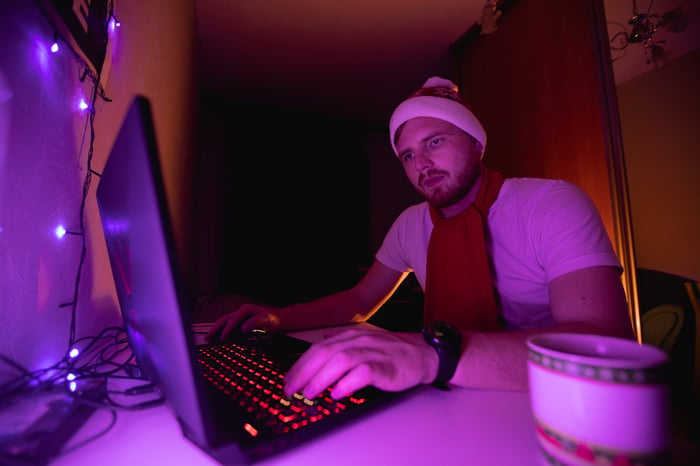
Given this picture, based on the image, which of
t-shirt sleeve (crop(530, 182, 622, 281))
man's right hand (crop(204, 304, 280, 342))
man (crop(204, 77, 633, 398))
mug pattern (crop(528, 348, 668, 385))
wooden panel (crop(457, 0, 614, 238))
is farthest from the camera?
wooden panel (crop(457, 0, 614, 238))

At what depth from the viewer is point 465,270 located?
1.07m

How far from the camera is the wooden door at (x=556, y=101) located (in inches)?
69.5

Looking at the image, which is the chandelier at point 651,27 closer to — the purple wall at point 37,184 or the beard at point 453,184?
the beard at point 453,184

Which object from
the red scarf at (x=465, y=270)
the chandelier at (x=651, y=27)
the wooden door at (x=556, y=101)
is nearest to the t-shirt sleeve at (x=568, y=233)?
the red scarf at (x=465, y=270)

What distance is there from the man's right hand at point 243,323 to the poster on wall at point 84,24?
2.08 feet

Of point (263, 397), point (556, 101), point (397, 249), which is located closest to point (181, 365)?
point (263, 397)

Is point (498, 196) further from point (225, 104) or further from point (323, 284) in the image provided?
point (225, 104)

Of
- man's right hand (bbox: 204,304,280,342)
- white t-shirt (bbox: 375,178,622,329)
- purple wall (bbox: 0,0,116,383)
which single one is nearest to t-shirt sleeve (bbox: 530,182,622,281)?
white t-shirt (bbox: 375,178,622,329)

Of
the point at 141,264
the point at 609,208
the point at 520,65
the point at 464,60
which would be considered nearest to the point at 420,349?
the point at 141,264

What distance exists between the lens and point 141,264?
323 mm

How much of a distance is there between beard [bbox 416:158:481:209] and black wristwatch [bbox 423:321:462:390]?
79 cm

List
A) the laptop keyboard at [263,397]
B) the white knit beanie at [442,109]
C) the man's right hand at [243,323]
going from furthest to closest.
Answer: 1. the white knit beanie at [442,109]
2. the man's right hand at [243,323]
3. the laptop keyboard at [263,397]

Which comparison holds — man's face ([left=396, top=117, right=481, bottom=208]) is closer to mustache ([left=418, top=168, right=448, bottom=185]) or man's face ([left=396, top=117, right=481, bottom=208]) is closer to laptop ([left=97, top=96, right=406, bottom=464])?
mustache ([left=418, top=168, right=448, bottom=185])

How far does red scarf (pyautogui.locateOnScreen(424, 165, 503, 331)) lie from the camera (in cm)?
102
